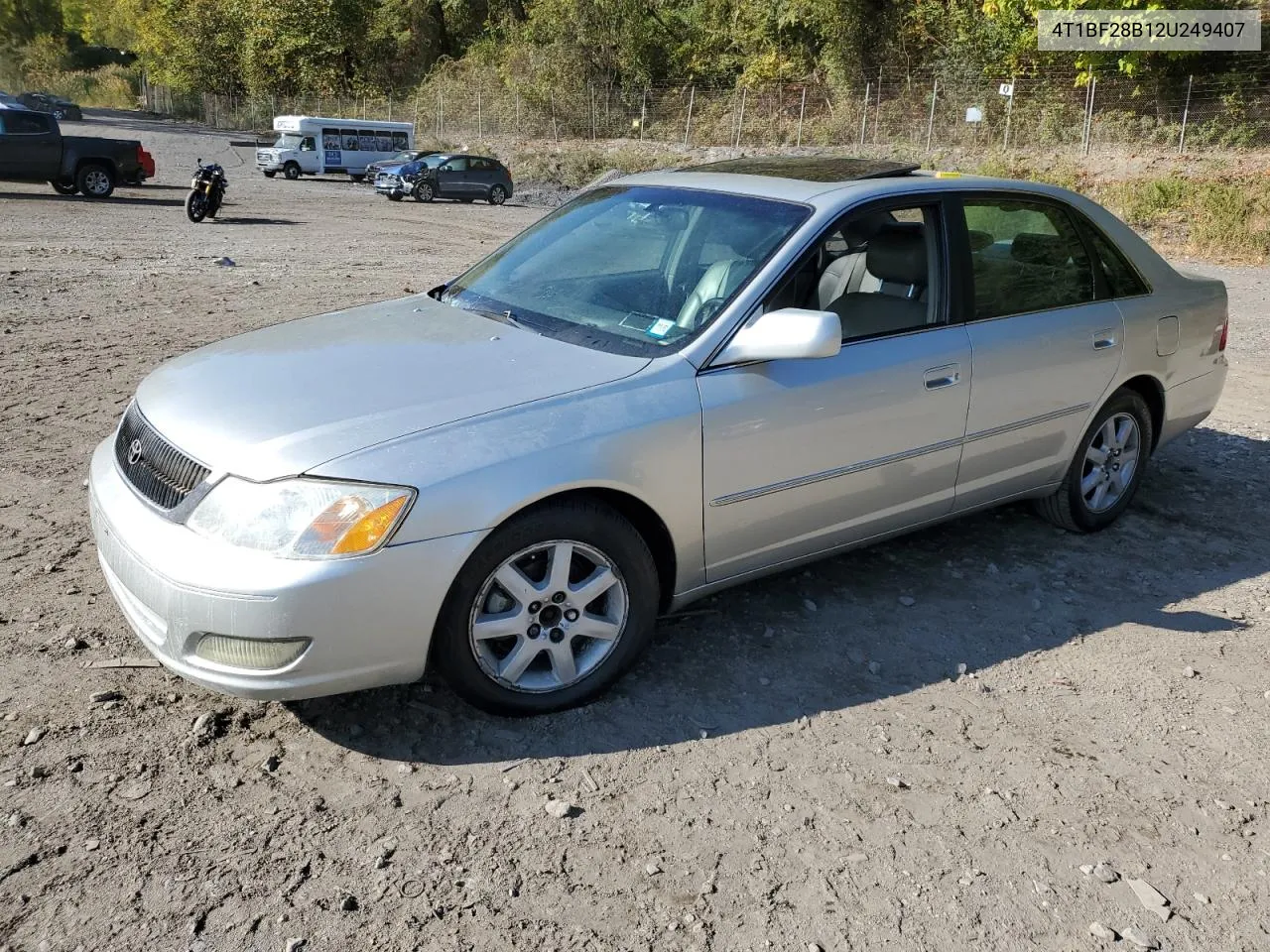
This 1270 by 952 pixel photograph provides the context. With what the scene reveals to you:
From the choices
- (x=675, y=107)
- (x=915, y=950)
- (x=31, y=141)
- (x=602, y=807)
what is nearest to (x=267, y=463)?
(x=602, y=807)

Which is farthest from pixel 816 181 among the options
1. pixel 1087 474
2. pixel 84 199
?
pixel 84 199

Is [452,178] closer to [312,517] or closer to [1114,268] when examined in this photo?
[1114,268]

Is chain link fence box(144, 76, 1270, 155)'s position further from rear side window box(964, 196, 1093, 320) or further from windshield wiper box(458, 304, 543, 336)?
windshield wiper box(458, 304, 543, 336)

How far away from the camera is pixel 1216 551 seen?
16.8 ft

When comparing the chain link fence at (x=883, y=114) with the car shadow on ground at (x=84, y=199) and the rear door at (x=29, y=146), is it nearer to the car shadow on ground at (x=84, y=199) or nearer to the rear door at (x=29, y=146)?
the car shadow on ground at (x=84, y=199)

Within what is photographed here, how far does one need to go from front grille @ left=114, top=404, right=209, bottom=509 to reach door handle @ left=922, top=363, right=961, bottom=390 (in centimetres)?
255

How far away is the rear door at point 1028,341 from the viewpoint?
4.41 m

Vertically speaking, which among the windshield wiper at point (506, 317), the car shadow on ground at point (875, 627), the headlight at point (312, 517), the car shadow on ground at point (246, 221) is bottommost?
the car shadow on ground at point (246, 221)

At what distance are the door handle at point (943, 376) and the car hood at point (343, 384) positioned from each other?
121 centimetres

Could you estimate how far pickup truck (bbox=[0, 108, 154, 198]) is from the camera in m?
21.2

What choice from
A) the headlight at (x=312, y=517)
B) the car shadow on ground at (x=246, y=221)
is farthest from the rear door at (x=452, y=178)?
the headlight at (x=312, y=517)

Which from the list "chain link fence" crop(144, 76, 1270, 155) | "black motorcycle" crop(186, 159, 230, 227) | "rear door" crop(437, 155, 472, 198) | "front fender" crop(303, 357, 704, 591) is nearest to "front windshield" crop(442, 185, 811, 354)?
"front fender" crop(303, 357, 704, 591)

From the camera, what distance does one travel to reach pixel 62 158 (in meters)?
21.9

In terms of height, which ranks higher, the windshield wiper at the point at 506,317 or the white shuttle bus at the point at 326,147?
the windshield wiper at the point at 506,317
